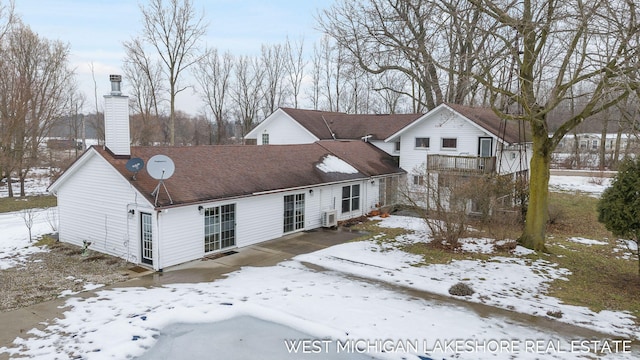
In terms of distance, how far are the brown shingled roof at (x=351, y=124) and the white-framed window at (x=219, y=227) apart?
1393 cm

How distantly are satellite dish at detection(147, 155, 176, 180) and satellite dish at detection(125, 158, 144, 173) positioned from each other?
2.00 ft

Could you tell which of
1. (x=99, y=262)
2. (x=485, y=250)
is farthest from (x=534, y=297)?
(x=99, y=262)

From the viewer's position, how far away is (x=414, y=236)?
16.4m

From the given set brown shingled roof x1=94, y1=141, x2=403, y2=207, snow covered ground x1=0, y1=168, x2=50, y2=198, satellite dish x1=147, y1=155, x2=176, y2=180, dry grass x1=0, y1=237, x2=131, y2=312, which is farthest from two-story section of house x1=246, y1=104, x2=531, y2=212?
snow covered ground x1=0, y1=168, x2=50, y2=198

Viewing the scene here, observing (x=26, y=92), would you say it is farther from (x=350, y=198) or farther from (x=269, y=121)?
(x=350, y=198)

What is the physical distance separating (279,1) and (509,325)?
1570cm

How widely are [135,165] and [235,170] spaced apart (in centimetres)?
412

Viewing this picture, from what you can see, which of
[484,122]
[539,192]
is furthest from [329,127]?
[539,192]

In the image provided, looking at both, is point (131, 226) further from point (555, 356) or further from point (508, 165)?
point (508, 165)

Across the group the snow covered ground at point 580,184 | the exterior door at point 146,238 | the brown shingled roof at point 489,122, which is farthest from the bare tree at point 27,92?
the snow covered ground at point 580,184

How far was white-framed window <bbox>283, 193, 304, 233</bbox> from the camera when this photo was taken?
54.2ft

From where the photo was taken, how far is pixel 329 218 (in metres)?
17.8

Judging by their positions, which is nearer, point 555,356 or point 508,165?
point 555,356

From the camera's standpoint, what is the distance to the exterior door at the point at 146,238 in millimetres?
12125
